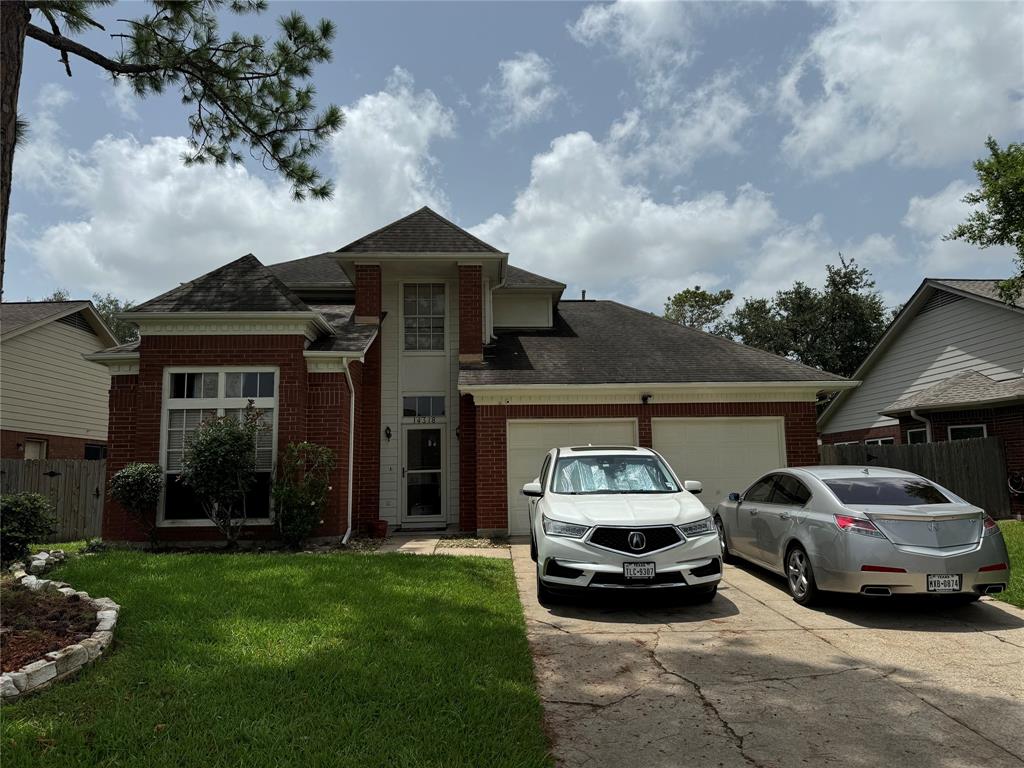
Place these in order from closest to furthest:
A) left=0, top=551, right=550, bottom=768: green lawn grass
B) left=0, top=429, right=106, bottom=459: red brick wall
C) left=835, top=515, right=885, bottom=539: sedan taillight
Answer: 1. left=0, top=551, right=550, bottom=768: green lawn grass
2. left=835, top=515, right=885, bottom=539: sedan taillight
3. left=0, top=429, right=106, bottom=459: red brick wall

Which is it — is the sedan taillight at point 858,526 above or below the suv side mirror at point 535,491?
below

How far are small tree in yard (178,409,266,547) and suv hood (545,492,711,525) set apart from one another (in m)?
5.37

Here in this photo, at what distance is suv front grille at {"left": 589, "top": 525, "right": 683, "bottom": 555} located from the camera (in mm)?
6402

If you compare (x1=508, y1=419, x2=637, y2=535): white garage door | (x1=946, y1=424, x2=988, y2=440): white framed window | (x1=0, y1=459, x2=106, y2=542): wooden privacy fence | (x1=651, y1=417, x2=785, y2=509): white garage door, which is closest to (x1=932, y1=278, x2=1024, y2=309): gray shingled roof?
(x1=946, y1=424, x2=988, y2=440): white framed window

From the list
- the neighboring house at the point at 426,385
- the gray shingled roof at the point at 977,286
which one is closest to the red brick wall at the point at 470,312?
the neighboring house at the point at 426,385

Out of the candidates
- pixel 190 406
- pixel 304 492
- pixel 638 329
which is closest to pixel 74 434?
pixel 190 406

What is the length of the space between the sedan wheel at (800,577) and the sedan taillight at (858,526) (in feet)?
2.02

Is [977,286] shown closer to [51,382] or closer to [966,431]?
[966,431]

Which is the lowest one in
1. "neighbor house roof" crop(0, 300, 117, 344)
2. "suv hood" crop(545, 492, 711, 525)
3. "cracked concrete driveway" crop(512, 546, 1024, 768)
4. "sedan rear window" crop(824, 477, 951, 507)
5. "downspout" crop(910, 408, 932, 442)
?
"cracked concrete driveway" crop(512, 546, 1024, 768)

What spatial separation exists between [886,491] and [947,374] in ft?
47.9

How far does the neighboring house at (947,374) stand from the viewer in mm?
15477

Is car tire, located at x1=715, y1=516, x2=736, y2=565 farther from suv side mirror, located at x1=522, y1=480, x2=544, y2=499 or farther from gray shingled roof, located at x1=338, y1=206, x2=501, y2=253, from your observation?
gray shingled roof, located at x1=338, y1=206, x2=501, y2=253

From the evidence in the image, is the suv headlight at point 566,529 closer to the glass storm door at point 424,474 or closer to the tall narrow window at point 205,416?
the tall narrow window at point 205,416

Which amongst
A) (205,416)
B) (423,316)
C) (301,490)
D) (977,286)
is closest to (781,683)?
(301,490)
